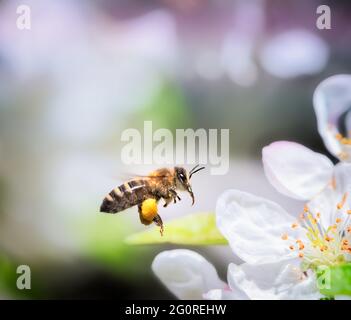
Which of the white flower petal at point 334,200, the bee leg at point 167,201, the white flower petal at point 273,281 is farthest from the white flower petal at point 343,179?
the bee leg at point 167,201

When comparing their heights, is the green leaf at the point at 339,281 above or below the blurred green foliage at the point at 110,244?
below

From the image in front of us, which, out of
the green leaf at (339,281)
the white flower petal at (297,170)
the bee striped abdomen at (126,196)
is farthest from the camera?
the white flower petal at (297,170)

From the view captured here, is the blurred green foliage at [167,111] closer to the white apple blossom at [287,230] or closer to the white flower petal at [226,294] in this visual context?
the white apple blossom at [287,230]

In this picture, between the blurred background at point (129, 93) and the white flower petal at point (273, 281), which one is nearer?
the white flower petal at point (273, 281)

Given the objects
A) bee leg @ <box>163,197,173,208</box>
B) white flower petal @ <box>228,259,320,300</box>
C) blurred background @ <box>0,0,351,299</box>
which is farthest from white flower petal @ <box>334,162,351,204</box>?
bee leg @ <box>163,197,173,208</box>

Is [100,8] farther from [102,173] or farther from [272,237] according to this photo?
[272,237]

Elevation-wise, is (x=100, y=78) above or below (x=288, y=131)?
above

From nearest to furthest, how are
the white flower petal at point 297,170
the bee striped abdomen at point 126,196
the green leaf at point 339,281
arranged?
the green leaf at point 339,281
the bee striped abdomen at point 126,196
the white flower petal at point 297,170
